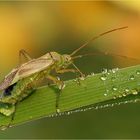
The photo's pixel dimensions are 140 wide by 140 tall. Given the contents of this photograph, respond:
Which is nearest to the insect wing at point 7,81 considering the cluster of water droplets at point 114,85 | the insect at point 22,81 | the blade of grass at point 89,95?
the insect at point 22,81

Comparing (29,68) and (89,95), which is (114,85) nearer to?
(89,95)

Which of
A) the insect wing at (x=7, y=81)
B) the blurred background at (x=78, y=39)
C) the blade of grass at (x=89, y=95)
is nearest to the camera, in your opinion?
the blade of grass at (x=89, y=95)

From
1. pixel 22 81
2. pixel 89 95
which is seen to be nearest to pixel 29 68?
pixel 22 81

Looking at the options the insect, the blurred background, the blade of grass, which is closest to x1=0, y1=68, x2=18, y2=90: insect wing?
the insect

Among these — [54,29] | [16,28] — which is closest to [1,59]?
[16,28]

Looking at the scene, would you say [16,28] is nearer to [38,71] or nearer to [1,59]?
[1,59]

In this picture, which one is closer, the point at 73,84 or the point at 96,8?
the point at 73,84

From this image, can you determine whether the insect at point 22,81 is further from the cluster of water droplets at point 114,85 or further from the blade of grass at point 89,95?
the cluster of water droplets at point 114,85
